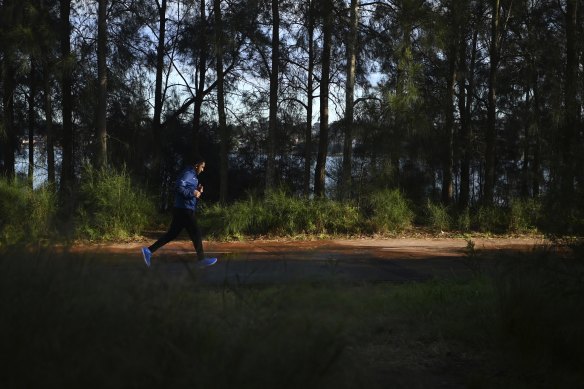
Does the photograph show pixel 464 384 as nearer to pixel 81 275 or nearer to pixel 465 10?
pixel 81 275

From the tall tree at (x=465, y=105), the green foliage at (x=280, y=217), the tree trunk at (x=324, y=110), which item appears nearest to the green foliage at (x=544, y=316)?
the green foliage at (x=280, y=217)

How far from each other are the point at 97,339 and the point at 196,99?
23407 millimetres

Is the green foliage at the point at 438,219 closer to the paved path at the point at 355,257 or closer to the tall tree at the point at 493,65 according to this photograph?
the paved path at the point at 355,257

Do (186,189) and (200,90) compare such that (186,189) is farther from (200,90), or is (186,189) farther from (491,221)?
(200,90)

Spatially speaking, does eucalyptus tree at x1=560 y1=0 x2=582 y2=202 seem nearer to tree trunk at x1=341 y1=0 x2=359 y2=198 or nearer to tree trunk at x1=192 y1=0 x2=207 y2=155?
tree trunk at x1=341 y1=0 x2=359 y2=198

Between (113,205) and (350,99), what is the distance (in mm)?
7465

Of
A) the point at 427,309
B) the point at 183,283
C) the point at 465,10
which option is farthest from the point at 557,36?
the point at 183,283

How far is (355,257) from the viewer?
1091 centimetres

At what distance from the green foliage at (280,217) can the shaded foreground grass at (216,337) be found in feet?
30.9

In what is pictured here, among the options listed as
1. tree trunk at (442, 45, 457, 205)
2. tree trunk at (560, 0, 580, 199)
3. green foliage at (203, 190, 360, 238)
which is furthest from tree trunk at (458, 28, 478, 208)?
green foliage at (203, 190, 360, 238)

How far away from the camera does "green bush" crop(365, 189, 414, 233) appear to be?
15070 millimetres

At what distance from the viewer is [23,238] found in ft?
12.2

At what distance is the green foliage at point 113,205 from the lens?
43.5 feet

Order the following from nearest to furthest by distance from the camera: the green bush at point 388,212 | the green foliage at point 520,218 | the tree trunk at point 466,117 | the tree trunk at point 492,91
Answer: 1. the green bush at point 388,212
2. the green foliage at point 520,218
3. the tree trunk at point 492,91
4. the tree trunk at point 466,117
